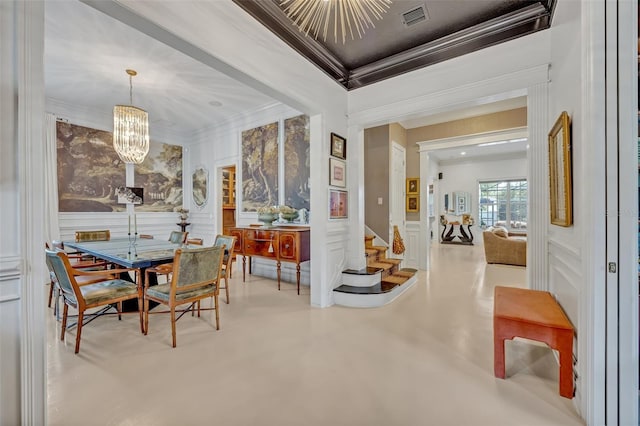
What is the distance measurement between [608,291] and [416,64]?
9.73ft

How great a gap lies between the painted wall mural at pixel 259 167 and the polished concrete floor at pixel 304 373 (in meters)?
2.65

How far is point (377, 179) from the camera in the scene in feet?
17.7

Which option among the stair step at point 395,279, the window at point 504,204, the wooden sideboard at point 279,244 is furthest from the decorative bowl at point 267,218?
the window at point 504,204

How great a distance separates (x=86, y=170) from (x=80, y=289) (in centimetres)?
404

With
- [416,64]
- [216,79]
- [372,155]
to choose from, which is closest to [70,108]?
[216,79]

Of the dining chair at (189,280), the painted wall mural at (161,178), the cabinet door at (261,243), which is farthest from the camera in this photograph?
the painted wall mural at (161,178)

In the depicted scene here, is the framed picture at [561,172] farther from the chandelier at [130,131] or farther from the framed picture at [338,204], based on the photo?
the chandelier at [130,131]

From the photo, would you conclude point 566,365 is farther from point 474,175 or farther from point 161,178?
point 474,175

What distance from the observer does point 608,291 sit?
58.4 inches

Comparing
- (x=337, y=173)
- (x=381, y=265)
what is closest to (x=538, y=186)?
(x=337, y=173)

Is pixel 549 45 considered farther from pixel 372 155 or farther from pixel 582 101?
pixel 372 155

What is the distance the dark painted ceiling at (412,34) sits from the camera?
2629 mm

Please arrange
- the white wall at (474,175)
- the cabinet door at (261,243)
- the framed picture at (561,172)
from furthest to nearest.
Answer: the white wall at (474,175)
the cabinet door at (261,243)
the framed picture at (561,172)

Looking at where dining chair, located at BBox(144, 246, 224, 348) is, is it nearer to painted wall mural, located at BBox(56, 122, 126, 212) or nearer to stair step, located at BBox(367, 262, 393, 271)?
stair step, located at BBox(367, 262, 393, 271)
